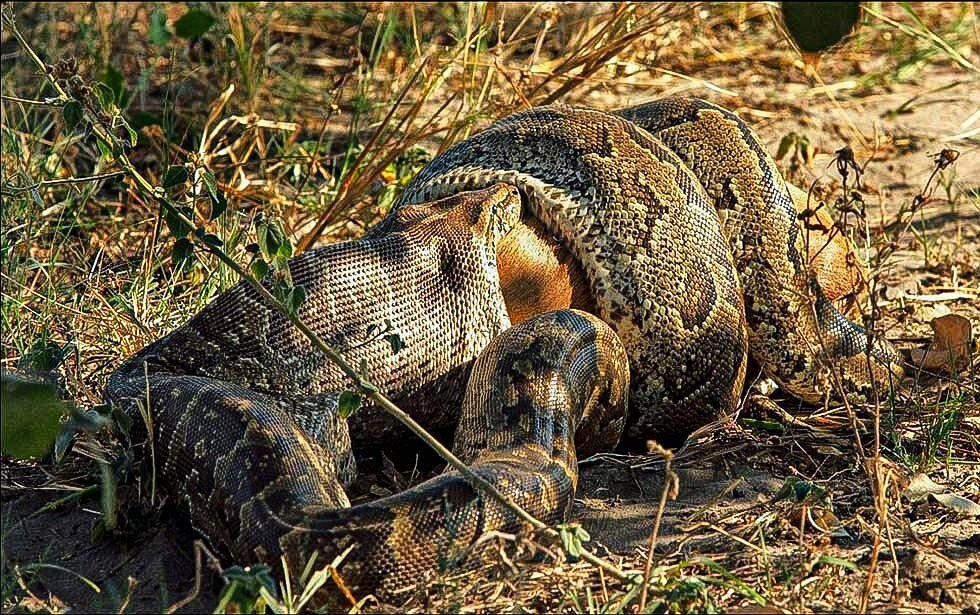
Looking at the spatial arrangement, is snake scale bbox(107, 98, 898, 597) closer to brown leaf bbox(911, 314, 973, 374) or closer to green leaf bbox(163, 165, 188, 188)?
brown leaf bbox(911, 314, 973, 374)

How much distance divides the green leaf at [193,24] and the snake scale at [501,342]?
2197 mm

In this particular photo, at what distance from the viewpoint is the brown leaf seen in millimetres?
5168

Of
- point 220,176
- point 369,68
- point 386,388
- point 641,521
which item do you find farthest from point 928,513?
point 369,68

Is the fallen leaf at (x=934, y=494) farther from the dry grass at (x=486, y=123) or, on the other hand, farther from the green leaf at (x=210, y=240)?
the green leaf at (x=210, y=240)

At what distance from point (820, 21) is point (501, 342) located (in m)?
2.87

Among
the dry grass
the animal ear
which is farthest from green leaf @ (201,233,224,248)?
the animal ear

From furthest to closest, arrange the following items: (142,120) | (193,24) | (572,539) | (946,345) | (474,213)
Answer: (142,120) < (193,24) < (946,345) < (474,213) < (572,539)

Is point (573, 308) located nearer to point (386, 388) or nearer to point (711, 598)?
point (386, 388)

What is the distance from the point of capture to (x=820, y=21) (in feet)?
4.35

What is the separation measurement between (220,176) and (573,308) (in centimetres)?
260

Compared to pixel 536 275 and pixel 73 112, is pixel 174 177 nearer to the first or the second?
pixel 73 112

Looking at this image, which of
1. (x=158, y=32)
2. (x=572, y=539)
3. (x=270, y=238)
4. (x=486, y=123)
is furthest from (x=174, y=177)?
(x=158, y=32)

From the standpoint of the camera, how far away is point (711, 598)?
3.20m

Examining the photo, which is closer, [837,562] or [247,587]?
[247,587]
